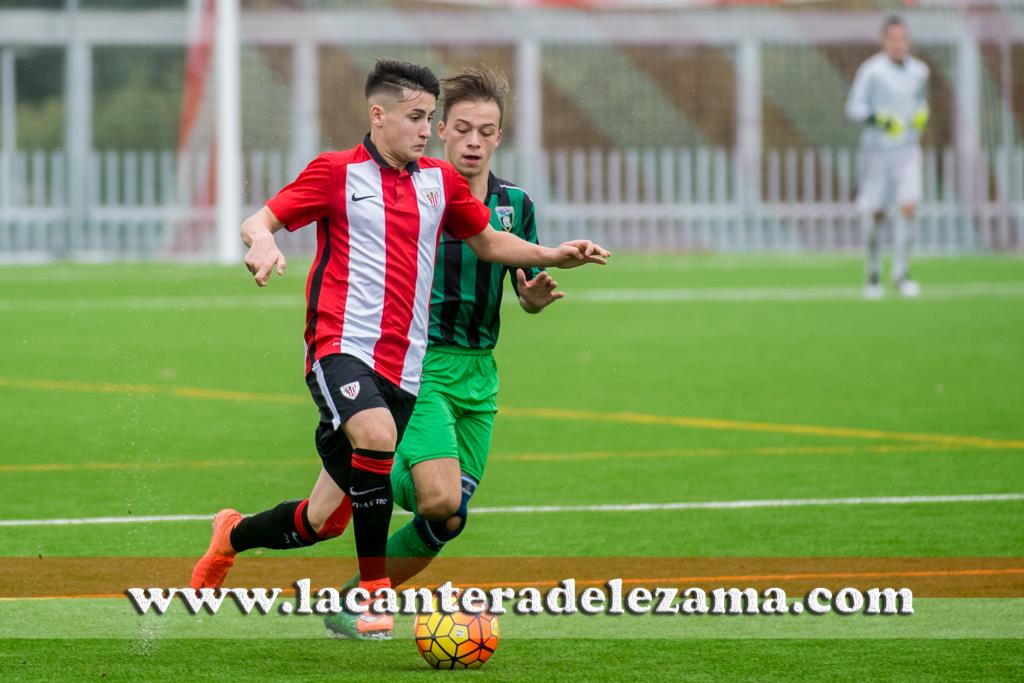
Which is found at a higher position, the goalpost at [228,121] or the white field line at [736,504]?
the goalpost at [228,121]

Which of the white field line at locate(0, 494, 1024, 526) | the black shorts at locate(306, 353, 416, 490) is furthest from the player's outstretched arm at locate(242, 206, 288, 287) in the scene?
the white field line at locate(0, 494, 1024, 526)

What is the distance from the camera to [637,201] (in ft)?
96.3

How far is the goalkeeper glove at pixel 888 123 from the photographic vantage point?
1950cm

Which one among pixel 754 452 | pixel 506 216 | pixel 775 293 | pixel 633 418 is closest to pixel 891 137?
pixel 775 293

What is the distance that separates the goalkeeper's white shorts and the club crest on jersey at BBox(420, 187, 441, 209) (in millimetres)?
14435

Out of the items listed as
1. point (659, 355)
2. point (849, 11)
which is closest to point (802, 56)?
point (849, 11)

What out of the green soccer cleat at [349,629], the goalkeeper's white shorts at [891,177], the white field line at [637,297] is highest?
the goalkeeper's white shorts at [891,177]

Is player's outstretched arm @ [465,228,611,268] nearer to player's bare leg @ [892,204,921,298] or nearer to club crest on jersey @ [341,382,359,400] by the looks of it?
club crest on jersey @ [341,382,359,400]

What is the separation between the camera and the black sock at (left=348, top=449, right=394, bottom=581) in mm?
5613

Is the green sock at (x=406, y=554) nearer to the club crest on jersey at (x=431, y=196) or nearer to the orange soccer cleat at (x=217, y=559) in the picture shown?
the orange soccer cleat at (x=217, y=559)

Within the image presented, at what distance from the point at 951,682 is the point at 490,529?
9.62 feet

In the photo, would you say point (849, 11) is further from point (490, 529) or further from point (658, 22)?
point (490, 529)

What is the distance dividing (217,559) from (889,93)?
15.1 m

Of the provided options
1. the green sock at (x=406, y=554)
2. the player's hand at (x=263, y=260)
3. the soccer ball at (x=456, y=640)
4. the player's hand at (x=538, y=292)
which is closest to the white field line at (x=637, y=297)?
the player's hand at (x=538, y=292)
